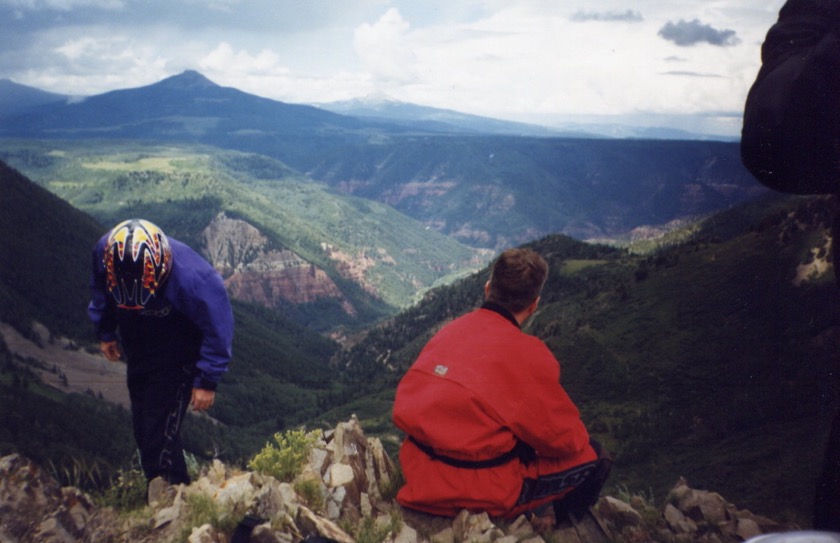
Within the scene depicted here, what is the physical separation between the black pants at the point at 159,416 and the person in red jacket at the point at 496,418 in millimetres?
2902

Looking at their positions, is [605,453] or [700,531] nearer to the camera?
[605,453]

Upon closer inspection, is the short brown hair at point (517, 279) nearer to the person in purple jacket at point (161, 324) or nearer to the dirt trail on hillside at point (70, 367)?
the person in purple jacket at point (161, 324)

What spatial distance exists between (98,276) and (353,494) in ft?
12.9

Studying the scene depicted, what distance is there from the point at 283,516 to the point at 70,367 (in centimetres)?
10992

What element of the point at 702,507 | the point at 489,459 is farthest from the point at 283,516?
the point at 702,507

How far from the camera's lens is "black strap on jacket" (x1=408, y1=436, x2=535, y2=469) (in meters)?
5.45

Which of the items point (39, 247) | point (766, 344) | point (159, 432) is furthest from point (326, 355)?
point (159, 432)

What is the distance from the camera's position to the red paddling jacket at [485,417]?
17.2ft

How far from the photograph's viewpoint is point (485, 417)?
5219mm

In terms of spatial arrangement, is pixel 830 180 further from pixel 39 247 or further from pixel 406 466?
pixel 39 247

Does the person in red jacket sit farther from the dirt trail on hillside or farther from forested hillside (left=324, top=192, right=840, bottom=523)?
the dirt trail on hillside

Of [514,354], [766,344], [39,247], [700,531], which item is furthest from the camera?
[39,247]

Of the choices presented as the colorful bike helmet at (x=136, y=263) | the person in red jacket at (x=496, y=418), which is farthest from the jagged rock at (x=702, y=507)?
the colorful bike helmet at (x=136, y=263)

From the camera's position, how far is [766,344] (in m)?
38.6
